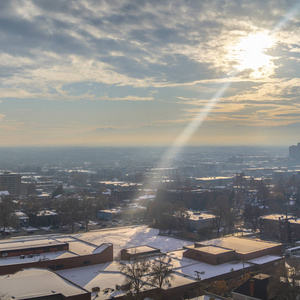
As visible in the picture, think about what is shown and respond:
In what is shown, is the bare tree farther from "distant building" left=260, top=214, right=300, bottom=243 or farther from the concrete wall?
"distant building" left=260, top=214, right=300, bottom=243

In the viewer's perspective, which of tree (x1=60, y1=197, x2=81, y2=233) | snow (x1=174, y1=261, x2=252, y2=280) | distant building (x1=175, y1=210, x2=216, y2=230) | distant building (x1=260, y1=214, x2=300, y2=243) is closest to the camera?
snow (x1=174, y1=261, x2=252, y2=280)

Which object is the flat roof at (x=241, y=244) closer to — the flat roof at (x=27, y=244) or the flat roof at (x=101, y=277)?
the flat roof at (x=101, y=277)

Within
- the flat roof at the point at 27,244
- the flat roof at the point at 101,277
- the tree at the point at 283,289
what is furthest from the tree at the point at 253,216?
the tree at the point at 283,289

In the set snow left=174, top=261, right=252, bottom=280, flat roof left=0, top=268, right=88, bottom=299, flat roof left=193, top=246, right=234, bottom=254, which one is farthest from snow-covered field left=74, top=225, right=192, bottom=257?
flat roof left=0, top=268, right=88, bottom=299

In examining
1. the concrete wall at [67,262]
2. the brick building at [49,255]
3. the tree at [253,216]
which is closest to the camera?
the concrete wall at [67,262]

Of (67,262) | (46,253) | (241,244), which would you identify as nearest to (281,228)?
(241,244)

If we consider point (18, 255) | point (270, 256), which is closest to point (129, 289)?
point (18, 255)
